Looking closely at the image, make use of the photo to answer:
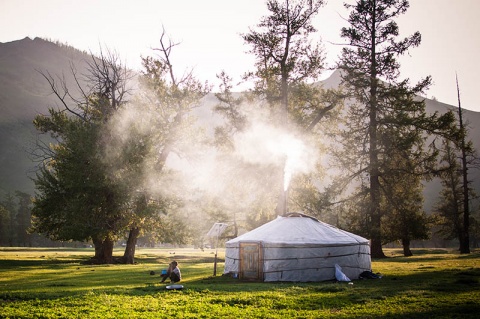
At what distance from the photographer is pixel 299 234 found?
1530 cm

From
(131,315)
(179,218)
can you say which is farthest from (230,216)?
(131,315)

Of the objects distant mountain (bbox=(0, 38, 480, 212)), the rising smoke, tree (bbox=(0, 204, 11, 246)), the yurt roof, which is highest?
distant mountain (bbox=(0, 38, 480, 212))

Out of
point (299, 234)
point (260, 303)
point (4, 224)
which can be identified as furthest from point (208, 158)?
point (4, 224)

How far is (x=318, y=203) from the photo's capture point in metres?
26.6

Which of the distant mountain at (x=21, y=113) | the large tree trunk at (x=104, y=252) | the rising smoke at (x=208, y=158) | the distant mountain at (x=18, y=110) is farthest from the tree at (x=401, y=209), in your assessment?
the distant mountain at (x=18, y=110)

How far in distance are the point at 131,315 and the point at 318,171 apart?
2094 centimetres

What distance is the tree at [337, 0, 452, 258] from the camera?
2633cm

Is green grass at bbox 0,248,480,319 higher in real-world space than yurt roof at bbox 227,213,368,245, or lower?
lower

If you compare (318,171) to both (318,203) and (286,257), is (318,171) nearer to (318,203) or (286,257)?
(318,203)

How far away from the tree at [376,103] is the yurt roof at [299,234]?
422 inches

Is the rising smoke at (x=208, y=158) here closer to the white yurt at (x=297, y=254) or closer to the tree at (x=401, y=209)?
the tree at (x=401, y=209)

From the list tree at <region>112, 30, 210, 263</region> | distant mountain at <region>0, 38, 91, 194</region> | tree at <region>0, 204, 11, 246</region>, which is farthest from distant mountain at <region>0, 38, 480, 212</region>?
tree at <region>112, 30, 210, 263</region>

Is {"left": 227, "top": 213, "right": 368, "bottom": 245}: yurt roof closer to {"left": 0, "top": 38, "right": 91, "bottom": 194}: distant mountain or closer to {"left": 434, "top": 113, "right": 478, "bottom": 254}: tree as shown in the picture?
{"left": 434, "top": 113, "right": 478, "bottom": 254}: tree

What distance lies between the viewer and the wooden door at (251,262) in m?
14.9
